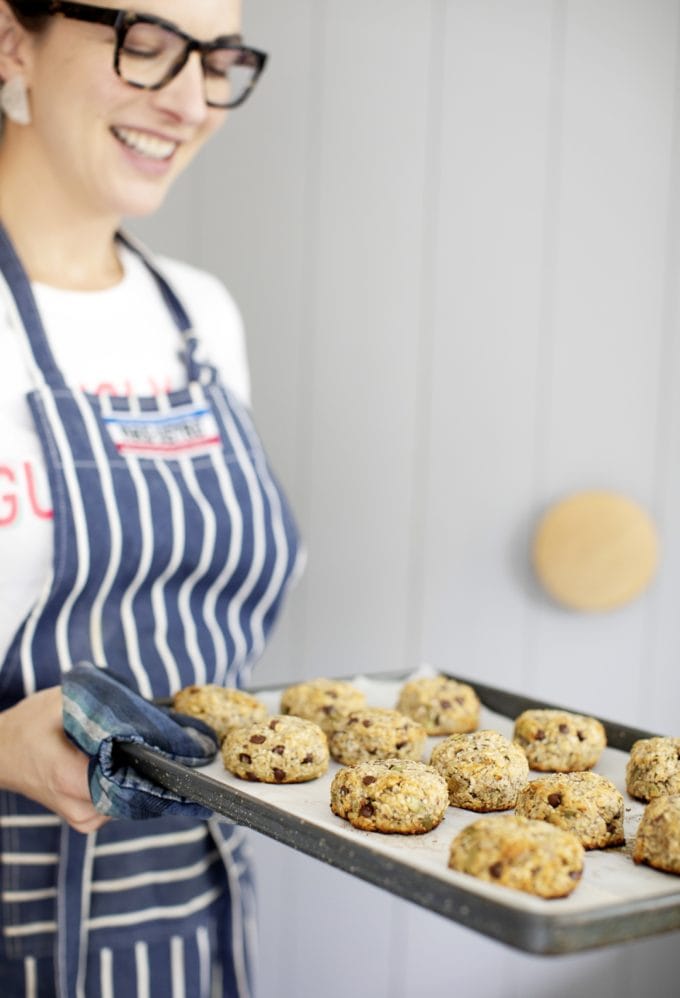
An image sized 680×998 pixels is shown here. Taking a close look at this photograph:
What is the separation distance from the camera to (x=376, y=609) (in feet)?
6.85

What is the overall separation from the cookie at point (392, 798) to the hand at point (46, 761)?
27 cm

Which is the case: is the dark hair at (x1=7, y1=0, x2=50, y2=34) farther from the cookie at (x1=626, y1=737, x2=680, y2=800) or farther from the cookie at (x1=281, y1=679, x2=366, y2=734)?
the cookie at (x1=626, y1=737, x2=680, y2=800)

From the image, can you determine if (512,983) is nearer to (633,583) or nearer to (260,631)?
(633,583)

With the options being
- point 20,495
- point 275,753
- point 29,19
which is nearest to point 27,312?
point 20,495

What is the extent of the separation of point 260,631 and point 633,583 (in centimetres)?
74

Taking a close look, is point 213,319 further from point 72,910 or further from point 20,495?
point 72,910

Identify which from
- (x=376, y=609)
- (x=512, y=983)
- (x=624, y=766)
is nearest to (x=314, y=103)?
(x=376, y=609)

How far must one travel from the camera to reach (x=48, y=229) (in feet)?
5.01

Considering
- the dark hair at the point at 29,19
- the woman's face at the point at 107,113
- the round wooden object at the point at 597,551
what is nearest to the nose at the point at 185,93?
the woman's face at the point at 107,113

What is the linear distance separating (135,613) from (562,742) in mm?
554

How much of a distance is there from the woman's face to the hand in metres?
0.66

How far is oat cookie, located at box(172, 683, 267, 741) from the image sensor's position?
1.26m

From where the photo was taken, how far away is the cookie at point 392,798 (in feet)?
3.20

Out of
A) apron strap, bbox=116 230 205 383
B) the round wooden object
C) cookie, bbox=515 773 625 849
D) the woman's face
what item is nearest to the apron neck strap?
the woman's face
